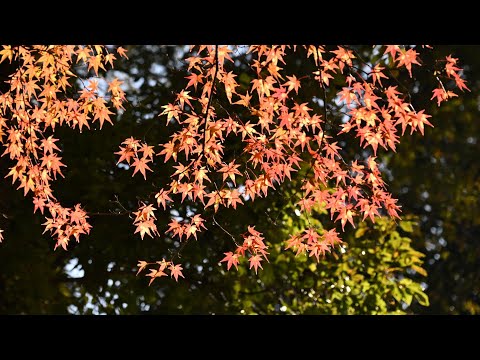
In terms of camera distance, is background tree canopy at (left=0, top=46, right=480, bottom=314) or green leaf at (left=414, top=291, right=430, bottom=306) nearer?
background tree canopy at (left=0, top=46, right=480, bottom=314)

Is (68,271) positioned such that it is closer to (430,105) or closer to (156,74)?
(156,74)

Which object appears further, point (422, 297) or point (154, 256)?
point (422, 297)

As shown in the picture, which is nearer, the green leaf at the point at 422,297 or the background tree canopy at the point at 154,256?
the background tree canopy at the point at 154,256
